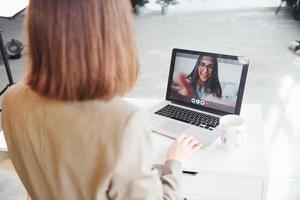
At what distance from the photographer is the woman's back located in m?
0.75

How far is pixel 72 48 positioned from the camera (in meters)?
0.73

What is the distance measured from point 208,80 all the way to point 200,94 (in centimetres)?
7

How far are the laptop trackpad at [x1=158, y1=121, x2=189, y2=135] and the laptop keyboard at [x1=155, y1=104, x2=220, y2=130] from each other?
0.12 feet

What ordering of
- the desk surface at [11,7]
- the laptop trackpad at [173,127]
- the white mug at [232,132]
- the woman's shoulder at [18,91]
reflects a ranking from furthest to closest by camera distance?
1. the desk surface at [11,7]
2. the laptop trackpad at [173,127]
3. the white mug at [232,132]
4. the woman's shoulder at [18,91]

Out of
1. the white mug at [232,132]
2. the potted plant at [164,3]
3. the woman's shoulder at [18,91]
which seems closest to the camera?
the woman's shoulder at [18,91]

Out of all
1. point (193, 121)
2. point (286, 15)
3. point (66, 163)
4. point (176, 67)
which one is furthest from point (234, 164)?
point (286, 15)

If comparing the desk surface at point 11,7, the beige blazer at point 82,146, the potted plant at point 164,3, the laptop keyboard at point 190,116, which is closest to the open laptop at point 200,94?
the laptop keyboard at point 190,116

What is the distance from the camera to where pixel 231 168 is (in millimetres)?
1168

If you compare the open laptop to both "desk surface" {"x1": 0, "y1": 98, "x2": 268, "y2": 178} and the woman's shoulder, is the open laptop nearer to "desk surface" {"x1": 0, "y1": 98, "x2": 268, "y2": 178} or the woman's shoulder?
"desk surface" {"x1": 0, "y1": 98, "x2": 268, "y2": 178}

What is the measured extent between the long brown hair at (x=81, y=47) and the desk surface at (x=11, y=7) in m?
2.17

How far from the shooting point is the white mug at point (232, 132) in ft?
3.98

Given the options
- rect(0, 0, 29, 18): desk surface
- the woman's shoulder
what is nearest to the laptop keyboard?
the woman's shoulder

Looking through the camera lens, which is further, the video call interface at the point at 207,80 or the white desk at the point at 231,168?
the video call interface at the point at 207,80

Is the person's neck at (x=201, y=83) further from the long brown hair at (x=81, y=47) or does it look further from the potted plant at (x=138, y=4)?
the potted plant at (x=138, y=4)
